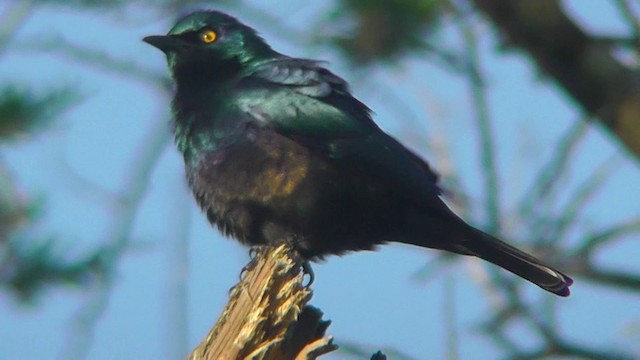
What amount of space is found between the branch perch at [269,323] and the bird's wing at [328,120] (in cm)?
110

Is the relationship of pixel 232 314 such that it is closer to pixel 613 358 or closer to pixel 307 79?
pixel 307 79

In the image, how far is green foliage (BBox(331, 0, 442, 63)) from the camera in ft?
17.7

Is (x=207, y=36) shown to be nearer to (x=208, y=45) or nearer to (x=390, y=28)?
(x=208, y=45)

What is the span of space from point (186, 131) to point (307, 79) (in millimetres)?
427

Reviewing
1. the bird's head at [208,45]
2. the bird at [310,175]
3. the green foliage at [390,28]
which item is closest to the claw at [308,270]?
the bird at [310,175]

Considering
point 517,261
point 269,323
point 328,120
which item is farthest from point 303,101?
point 269,323

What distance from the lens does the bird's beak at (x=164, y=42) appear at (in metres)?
4.61

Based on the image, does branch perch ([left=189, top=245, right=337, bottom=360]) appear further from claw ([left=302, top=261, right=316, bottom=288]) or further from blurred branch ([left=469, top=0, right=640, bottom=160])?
blurred branch ([left=469, top=0, right=640, bottom=160])

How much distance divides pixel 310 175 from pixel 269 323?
4.24ft

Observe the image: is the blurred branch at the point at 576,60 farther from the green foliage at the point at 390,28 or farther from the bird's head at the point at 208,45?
the bird's head at the point at 208,45

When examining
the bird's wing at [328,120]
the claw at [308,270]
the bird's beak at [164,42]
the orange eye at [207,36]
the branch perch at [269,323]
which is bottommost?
the branch perch at [269,323]

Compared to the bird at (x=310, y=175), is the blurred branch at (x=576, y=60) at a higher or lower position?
higher

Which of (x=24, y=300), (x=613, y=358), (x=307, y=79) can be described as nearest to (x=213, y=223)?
(x=307, y=79)

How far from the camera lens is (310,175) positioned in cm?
405
